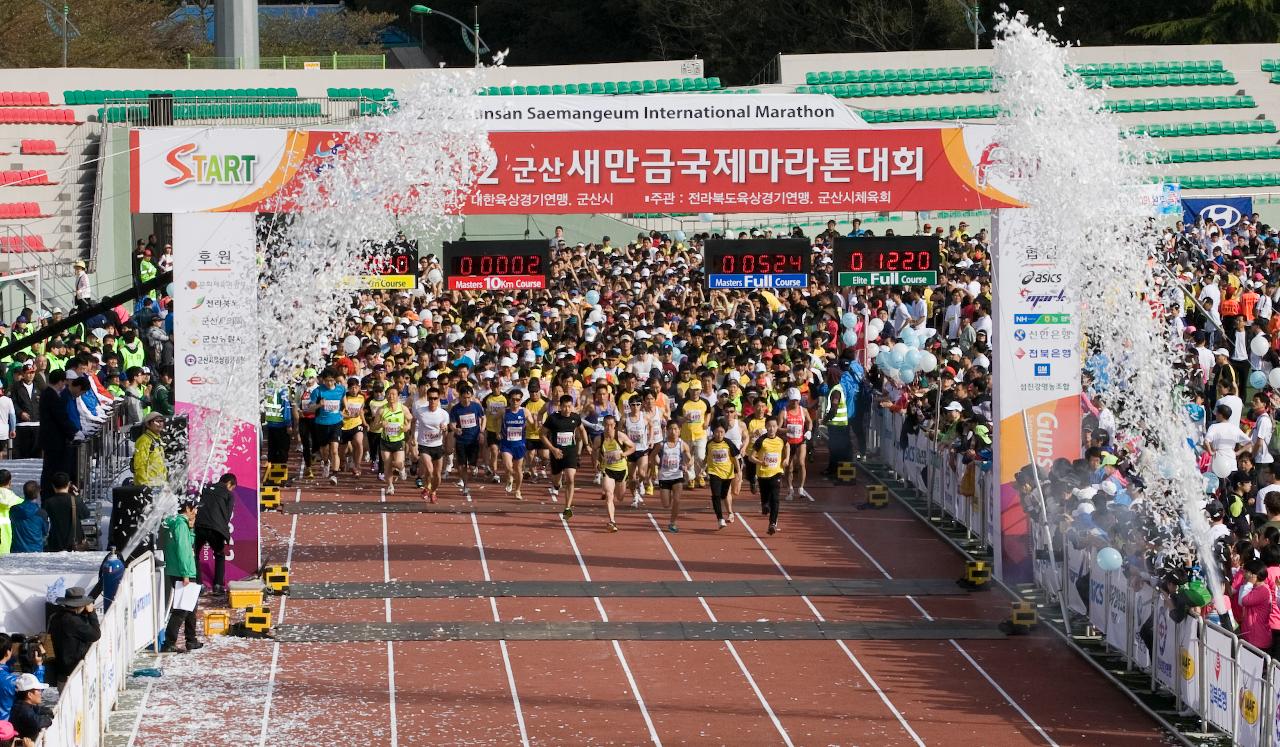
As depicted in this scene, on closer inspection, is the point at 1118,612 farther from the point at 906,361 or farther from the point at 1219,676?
the point at 906,361

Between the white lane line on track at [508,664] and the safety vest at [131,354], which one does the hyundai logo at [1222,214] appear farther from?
the safety vest at [131,354]

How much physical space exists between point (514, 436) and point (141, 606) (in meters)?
7.72

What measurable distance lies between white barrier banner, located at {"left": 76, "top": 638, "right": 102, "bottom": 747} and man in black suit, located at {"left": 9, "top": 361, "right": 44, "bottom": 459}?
1042 centimetres

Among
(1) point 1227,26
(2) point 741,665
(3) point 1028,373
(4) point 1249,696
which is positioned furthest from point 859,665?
(1) point 1227,26

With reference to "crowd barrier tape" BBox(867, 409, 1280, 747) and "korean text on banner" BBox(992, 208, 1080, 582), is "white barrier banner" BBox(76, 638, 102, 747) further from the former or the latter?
"korean text on banner" BBox(992, 208, 1080, 582)

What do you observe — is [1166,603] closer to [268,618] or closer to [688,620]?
[688,620]

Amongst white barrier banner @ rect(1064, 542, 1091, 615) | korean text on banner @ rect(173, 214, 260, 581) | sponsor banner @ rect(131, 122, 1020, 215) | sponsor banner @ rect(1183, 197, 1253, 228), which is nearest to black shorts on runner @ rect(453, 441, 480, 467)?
korean text on banner @ rect(173, 214, 260, 581)

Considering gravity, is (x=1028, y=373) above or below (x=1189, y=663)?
above

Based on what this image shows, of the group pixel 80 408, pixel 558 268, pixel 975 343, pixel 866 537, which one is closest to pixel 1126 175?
pixel 866 537

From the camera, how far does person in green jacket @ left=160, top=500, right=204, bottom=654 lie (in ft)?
50.9

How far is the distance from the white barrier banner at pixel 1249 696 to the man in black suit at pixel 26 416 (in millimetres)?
15486

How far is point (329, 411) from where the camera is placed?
22.7 meters

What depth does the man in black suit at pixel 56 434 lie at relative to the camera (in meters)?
18.9

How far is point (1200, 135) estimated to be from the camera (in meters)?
47.5
